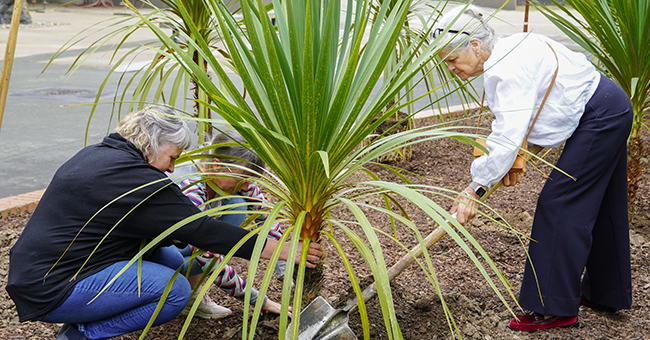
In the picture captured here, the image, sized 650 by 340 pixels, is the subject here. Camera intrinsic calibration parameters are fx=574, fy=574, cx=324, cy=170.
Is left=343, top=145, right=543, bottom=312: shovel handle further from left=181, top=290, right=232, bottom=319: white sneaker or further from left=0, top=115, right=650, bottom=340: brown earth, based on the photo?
left=181, top=290, right=232, bottom=319: white sneaker

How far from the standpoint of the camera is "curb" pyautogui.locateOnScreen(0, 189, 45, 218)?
3821 millimetres

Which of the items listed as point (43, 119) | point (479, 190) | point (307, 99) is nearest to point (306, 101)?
point (307, 99)

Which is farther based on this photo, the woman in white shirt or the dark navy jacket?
the woman in white shirt

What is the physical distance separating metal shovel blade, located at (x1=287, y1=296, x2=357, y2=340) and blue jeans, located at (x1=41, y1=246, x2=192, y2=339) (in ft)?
1.55

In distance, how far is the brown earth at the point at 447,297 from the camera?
8.35 feet

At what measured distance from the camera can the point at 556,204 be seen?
242 centimetres

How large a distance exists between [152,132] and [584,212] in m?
1.78

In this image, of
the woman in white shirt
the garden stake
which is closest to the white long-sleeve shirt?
the woman in white shirt

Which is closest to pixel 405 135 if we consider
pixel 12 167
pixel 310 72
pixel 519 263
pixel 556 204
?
pixel 310 72

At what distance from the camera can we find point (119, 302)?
212 centimetres

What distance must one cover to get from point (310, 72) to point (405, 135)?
1.32 ft

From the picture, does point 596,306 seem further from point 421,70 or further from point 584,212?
point 421,70

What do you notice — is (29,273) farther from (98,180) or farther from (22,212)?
(22,212)

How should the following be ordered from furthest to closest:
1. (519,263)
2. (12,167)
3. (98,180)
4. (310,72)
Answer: (12,167), (519,263), (98,180), (310,72)
